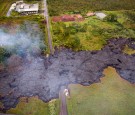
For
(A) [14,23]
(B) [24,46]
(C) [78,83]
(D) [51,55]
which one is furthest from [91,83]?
(A) [14,23]

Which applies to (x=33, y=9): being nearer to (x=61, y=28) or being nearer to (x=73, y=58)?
(x=61, y=28)

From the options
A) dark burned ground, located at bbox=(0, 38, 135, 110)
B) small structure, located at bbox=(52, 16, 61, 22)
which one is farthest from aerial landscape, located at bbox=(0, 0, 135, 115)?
small structure, located at bbox=(52, 16, 61, 22)

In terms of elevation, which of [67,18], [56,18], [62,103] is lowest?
[62,103]

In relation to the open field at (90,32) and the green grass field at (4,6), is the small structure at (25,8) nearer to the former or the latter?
the green grass field at (4,6)

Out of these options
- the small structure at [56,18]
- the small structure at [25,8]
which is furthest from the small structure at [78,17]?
the small structure at [25,8]

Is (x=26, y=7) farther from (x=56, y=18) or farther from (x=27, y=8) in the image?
(x=56, y=18)

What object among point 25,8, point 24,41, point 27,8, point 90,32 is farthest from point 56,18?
point 24,41

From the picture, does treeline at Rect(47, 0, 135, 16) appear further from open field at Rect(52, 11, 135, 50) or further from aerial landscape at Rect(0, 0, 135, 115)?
open field at Rect(52, 11, 135, 50)
